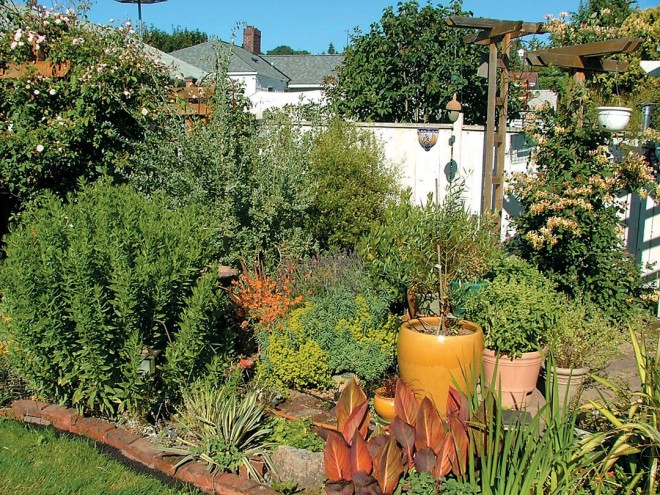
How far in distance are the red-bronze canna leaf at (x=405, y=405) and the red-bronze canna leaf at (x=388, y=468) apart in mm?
334

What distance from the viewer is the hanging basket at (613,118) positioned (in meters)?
6.28

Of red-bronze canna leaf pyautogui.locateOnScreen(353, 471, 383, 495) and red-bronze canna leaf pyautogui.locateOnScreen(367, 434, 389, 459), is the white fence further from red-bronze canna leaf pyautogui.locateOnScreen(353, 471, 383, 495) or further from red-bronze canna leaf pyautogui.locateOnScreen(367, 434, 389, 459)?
red-bronze canna leaf pyautogui.locateOnScreen(353, 471, 383, 495)

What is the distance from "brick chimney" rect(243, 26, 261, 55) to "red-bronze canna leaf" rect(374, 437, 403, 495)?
3064 centimetres

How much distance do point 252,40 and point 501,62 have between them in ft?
84.7

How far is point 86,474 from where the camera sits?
365 centimetres

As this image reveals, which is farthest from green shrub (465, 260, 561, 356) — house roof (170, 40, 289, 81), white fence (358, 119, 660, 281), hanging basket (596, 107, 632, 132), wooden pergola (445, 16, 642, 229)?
house roof (170, 40, 289, 81)

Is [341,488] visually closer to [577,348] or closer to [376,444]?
[376,444]

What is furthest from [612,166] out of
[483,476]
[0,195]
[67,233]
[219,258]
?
[0,195]

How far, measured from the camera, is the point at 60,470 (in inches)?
145

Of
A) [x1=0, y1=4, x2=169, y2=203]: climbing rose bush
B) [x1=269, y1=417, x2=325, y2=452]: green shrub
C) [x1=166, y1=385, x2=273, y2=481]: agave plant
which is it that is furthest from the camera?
[x1=0, y1=4, x2=169, y2=203]: climbing rose bush

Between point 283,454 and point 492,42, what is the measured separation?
6129mm

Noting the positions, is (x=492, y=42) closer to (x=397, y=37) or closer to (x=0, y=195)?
(x=397, y=37)

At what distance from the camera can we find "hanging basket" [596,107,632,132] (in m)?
6.28

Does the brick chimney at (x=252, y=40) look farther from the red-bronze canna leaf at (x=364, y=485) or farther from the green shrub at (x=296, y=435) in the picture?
the red-bronze canna leaf at (x=364, y=485)
